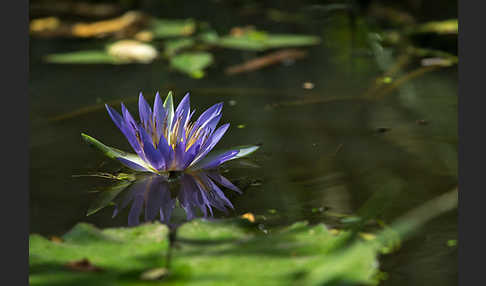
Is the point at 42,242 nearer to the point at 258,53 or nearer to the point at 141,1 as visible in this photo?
the point at 258,53

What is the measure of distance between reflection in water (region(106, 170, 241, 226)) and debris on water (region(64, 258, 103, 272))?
191mm

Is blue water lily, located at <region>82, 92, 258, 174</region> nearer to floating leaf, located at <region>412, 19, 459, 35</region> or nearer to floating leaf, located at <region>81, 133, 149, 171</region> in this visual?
floating leaf, located at <region>81, 133, 149, 171</region>

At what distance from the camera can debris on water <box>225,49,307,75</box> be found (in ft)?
6.70

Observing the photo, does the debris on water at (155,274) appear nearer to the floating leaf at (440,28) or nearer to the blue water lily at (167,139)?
the blue water lily at (167,139)

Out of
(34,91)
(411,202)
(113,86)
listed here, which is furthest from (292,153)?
(34,91)

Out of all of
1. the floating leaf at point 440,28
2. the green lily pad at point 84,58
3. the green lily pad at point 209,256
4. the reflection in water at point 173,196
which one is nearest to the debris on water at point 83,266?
the green lily pad at point 209,256

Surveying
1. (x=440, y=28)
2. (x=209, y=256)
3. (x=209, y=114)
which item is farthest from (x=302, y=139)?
(x=440, y=28)

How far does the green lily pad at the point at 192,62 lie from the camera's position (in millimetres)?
2027

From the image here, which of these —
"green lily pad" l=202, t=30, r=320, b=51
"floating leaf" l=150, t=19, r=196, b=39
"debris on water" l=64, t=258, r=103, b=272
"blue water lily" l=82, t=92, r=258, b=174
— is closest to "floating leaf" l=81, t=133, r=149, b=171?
"blue water lily" l=82, t=92, r=258, b=174

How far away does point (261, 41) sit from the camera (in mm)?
2332

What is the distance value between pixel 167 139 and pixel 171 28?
1607mm

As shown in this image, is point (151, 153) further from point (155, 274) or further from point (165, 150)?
point (155, 274)

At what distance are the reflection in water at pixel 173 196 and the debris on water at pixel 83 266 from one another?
19 cm

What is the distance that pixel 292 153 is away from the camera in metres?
1.32
